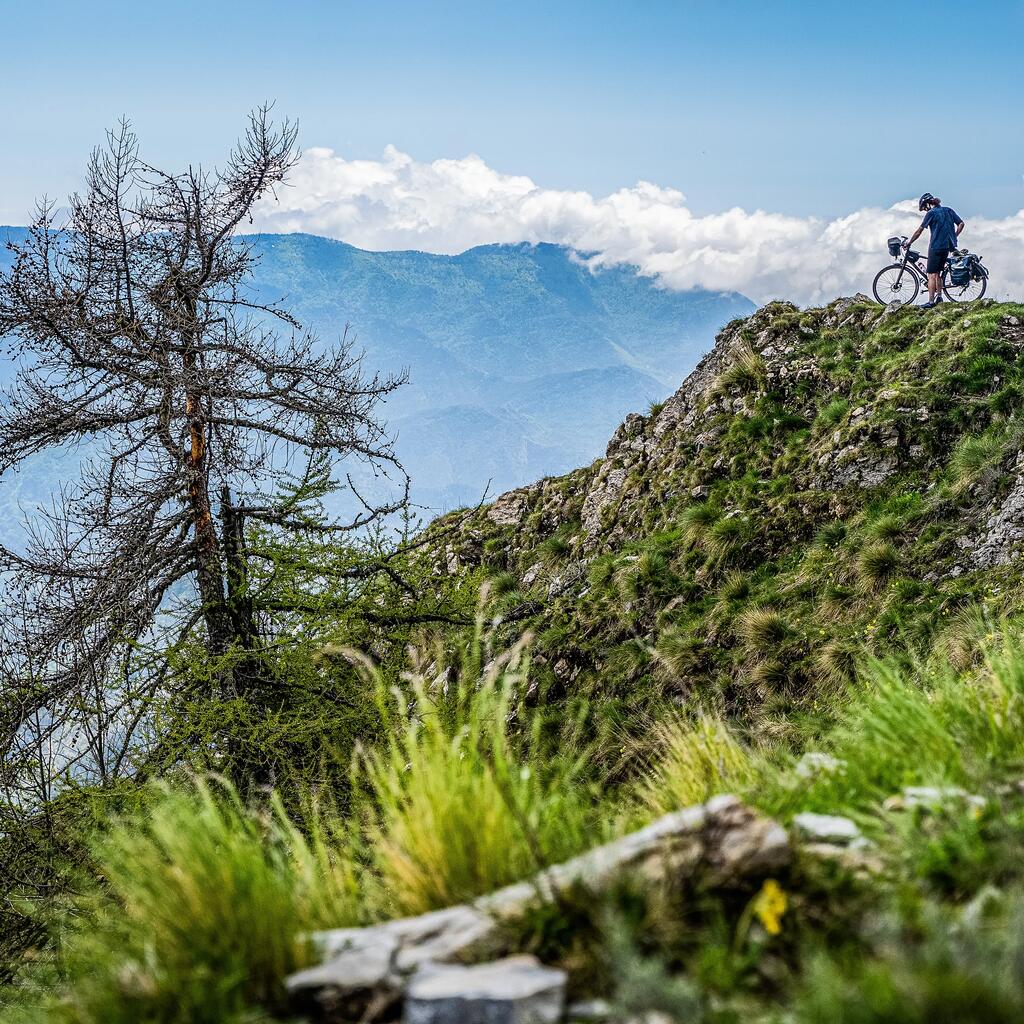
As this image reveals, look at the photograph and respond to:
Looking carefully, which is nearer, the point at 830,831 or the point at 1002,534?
the point at 830,831

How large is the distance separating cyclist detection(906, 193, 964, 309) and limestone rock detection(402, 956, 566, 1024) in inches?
713

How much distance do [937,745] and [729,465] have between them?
13.5m

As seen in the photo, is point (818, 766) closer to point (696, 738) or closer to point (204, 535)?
point (696, 738)

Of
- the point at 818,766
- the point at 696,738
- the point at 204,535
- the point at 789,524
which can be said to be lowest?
the point at 818,766

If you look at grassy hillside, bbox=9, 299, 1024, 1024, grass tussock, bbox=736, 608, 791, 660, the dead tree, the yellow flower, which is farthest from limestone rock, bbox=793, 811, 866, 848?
grass tussock, bbox=736, 608, 791, 660

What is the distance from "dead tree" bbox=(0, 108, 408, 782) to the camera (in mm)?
8172

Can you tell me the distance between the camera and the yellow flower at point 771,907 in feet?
8.43

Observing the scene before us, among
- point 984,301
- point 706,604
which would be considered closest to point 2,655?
point 706,604

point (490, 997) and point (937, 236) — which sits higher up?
point (937, 236)

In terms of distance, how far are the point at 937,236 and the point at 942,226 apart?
22 centimetres

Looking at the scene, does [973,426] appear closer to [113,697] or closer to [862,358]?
[862,358]

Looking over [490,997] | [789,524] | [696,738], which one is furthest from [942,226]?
[490,997]

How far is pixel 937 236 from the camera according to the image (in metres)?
17.7

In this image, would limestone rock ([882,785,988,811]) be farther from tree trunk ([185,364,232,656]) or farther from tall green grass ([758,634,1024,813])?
tree trunk ([185,364,232,656])
